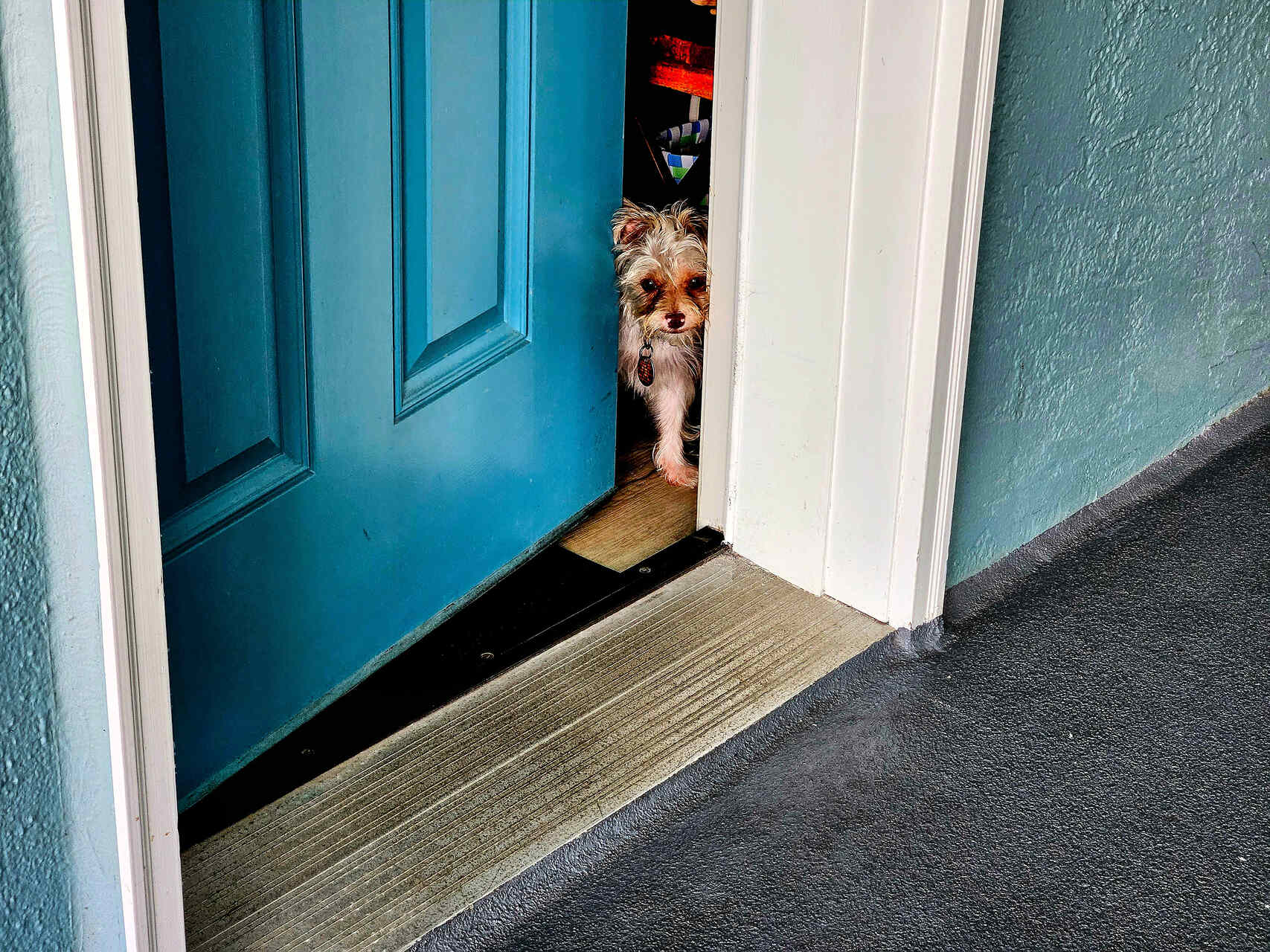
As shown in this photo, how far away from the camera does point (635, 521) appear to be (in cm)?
Answer: 223

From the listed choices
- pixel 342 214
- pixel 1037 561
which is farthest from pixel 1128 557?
pixel 342 214

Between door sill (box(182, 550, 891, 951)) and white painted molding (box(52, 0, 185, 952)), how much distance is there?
0.90 feet

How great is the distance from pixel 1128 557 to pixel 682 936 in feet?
3.74

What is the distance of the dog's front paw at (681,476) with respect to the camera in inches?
94.7

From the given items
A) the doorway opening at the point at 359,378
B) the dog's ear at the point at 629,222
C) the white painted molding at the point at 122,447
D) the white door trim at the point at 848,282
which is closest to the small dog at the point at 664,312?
the dog's ear at the point at 629,222

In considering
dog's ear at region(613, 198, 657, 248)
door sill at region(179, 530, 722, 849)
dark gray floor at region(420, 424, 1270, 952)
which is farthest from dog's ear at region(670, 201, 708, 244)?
dark gray floor at region(420, 424, 1270, 952)

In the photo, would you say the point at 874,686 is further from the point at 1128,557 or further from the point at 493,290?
the point at 493,290

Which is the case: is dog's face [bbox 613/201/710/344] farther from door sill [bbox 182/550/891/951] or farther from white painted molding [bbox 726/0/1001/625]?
door sill [bbox 182/550/891/951]

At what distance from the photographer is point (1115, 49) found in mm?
1829

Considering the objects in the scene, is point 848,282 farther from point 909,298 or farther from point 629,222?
point 629,222

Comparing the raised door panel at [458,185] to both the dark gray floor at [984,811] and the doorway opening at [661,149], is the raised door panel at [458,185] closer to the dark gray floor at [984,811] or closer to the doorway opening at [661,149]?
the doorway opening at [661,149]

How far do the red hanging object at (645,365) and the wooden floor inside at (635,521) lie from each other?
0.18 meters

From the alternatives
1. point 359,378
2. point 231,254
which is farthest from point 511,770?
point 231,254

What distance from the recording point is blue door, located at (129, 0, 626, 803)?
136 centimetres
